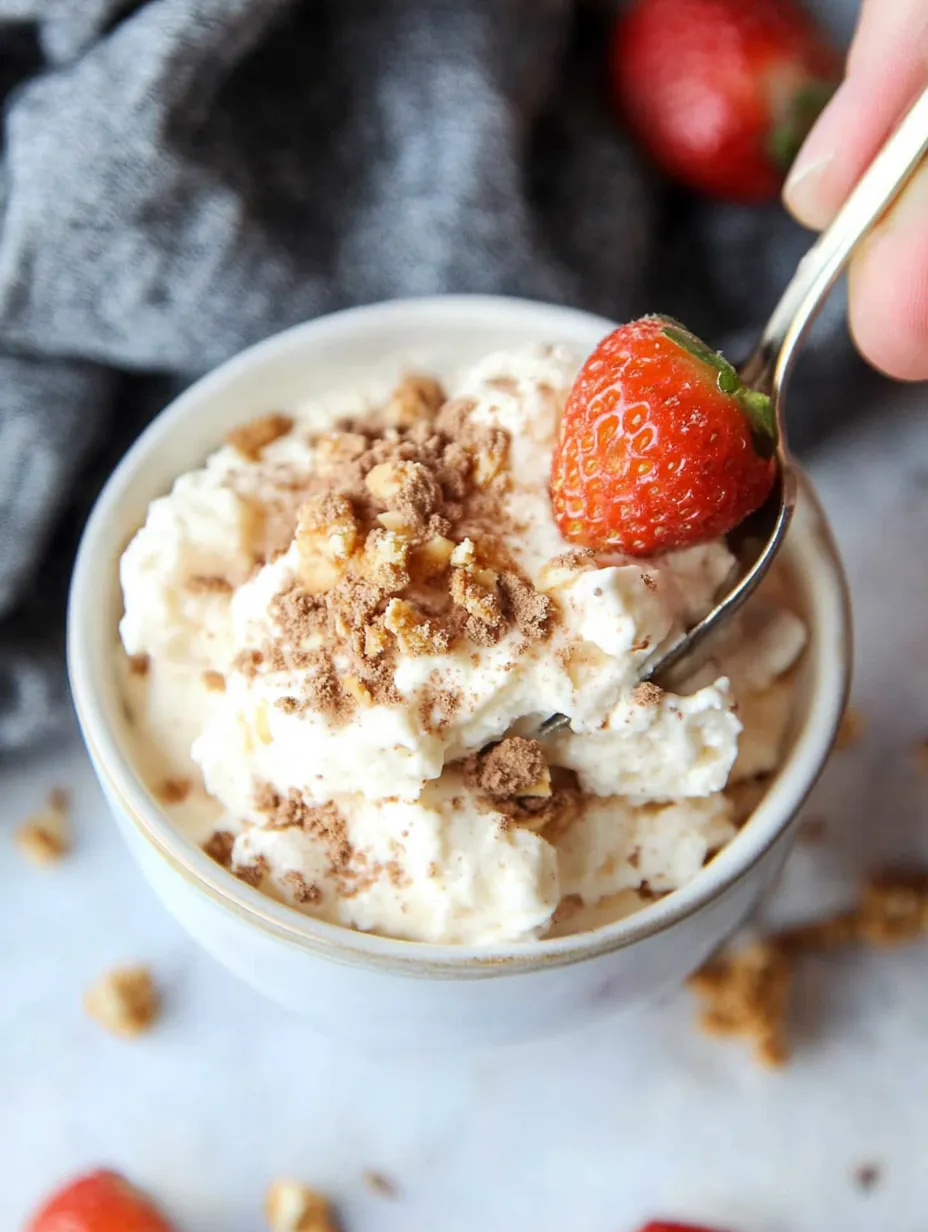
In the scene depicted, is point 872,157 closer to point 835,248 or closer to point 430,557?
point 835,248

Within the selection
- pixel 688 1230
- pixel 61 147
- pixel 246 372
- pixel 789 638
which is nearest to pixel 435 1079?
pixel 688 1230

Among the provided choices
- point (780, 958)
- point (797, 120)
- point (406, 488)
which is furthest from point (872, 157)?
point (780, 958)

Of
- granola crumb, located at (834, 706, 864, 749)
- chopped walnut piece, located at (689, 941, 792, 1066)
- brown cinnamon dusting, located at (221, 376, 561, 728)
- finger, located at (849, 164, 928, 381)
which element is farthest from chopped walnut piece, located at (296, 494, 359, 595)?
granola crumb, located at (834, 706, 864, 749)

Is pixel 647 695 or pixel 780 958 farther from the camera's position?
pixel 780 958

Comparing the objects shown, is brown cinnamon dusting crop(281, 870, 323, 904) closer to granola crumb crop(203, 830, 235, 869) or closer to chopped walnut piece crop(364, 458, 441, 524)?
granola crumb crop(203, 830, 235, 869)

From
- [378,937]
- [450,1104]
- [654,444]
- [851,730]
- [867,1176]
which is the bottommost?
[450,1104]

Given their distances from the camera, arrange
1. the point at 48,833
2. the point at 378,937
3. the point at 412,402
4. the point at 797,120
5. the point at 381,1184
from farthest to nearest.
Result: the point at 797,120 → the point at 48,833 → the point at 381,1184 → the point at 412,402 → the point at 378,937

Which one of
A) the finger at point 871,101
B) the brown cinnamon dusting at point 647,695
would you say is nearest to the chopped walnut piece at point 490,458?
the brown cinnamon dusting at point 647,695

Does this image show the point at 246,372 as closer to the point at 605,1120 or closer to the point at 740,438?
the point at 740,438
